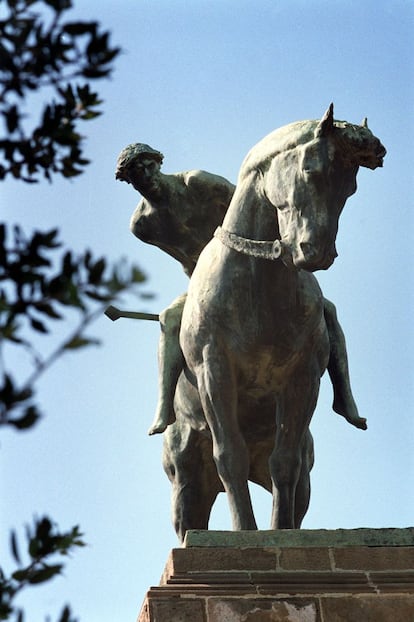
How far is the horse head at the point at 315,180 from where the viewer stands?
26.8 feet

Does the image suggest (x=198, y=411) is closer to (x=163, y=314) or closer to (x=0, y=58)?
(x=163, y=314)

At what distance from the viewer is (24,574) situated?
3.71m

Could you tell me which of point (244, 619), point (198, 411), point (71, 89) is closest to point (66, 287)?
point (71, 89)

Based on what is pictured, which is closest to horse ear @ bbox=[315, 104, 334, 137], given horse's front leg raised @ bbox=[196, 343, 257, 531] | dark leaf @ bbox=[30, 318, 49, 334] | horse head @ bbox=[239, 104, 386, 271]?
horse head @ bbox=[239, 104, 386, 271]

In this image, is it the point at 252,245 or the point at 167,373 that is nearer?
the point at 252,245

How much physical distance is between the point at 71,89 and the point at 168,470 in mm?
5939

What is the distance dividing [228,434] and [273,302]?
78 centimetres

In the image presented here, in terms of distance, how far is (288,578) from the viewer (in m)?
7.87

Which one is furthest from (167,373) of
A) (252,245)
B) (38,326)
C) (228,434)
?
(38,326)

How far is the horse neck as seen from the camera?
863cm

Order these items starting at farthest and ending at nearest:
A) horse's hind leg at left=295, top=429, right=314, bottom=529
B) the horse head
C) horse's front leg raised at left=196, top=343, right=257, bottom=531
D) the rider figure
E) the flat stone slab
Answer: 1. the rider figure
2. horse's hind leg at left=295, top=429, right=314, bottom=529
3. horse's front leg raised at left=196, top=343, right=257, bottom=531
4. the horse head
5. the flat stone slab

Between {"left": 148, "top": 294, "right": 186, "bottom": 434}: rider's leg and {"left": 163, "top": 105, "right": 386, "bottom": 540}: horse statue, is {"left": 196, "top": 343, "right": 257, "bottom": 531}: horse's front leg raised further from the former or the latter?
{"left": 148, "top": 294, "right": 186, "bottom": 434}: rider's leg

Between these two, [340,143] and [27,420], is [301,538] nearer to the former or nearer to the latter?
[340,143]

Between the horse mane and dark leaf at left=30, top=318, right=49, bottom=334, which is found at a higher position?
the horse mane
